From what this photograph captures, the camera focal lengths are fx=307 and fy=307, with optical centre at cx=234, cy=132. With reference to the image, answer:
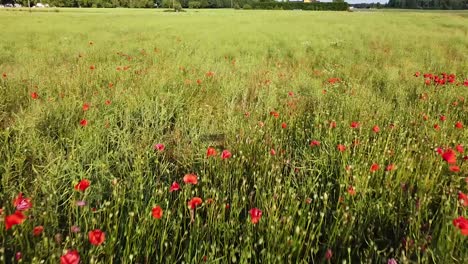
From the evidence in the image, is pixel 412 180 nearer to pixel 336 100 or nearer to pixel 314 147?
pixel 314 147

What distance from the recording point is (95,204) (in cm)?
218

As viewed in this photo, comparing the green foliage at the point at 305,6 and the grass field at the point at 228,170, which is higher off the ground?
the green foliage at the point at 305,6

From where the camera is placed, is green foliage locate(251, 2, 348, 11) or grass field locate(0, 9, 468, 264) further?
green foliage locate(251, 2, 348, 11)

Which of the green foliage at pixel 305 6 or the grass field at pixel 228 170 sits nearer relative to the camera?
the grass field at pixel 228 170

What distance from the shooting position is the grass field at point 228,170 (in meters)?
1.69

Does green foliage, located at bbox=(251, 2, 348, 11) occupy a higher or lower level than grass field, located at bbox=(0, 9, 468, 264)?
higher

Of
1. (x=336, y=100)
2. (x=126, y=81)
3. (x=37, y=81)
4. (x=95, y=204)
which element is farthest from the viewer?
(x=126, y=81)

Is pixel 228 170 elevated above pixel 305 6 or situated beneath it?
situated beneath

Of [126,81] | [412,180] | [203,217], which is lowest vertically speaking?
[203,217]

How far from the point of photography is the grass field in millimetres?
1694

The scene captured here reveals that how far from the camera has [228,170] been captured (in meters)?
2.38

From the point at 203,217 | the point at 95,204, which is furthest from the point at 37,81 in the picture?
the point at 203,217

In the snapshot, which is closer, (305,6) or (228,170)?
(228,170)

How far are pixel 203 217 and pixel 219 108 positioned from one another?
211cm
